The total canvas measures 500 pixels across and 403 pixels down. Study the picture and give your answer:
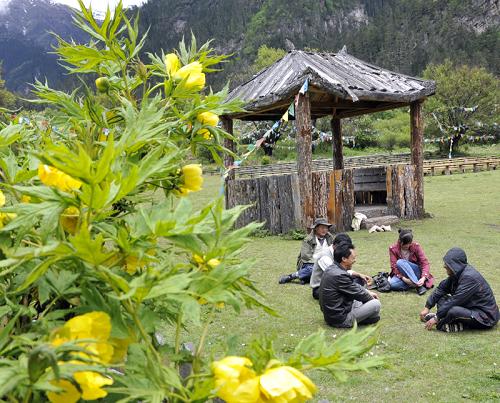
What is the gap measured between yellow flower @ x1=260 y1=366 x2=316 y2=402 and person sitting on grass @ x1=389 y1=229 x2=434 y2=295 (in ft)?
18.9

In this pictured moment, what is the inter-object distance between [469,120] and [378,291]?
112ft

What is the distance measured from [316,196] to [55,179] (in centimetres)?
938

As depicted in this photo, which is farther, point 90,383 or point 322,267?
point 322,267

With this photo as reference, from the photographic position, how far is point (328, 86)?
9.09m

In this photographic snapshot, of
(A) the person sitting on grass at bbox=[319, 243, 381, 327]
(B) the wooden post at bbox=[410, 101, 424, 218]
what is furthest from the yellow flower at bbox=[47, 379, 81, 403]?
(B) the wooden post at bbox=[410, 101, 424, 218]

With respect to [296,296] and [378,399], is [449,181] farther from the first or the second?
[378,399]

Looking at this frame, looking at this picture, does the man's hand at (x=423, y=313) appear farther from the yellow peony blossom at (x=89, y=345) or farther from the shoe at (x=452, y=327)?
the yellow peony blossom at (x=89, y=345)

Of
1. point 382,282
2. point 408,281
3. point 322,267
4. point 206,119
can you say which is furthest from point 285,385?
point 382,282

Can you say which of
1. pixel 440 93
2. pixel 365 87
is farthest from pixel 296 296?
pixel 440 93

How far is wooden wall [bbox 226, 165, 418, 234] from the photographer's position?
10094mm

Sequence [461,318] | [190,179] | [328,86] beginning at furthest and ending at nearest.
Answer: [328,86] < [461,318] < [190,179]

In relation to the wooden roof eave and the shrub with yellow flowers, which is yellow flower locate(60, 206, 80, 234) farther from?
the wooden roof eave

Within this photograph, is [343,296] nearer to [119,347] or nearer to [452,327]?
[452,327]

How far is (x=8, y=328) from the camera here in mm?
785
